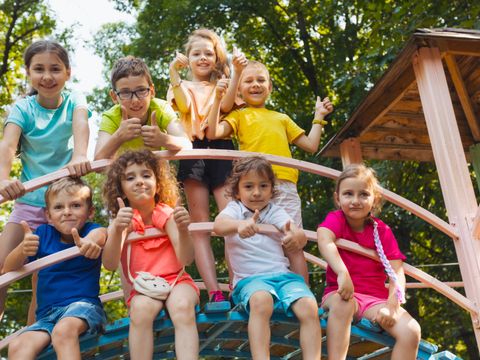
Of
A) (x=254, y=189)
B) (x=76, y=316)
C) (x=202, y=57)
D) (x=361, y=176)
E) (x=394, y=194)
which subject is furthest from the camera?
(x=202, y=57)

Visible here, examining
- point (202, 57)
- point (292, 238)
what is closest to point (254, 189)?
point (292, 238)

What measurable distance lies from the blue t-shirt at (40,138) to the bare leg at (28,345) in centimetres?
87

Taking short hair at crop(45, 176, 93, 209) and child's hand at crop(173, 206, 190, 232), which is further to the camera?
short hair at crop(45, 176, 93, 209)

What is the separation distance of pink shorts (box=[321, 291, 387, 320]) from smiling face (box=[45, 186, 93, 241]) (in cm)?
128

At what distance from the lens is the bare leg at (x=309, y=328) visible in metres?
2.84

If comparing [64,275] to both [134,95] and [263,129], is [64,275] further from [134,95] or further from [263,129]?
[263,129]

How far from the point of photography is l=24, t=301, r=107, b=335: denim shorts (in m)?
2.88

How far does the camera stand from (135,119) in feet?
10.7

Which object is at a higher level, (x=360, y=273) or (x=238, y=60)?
(x=238, y=60)

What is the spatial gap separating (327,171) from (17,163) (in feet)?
34.7

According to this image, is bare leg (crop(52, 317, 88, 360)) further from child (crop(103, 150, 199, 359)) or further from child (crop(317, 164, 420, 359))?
child (crop(317, 164, 420, 359))

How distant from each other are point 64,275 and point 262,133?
152cm

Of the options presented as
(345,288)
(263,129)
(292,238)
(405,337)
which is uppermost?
(263,129)

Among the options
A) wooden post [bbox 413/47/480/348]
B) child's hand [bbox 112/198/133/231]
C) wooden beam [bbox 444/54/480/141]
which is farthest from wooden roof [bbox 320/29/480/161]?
child's hand [bbox 112/198/133/231]
